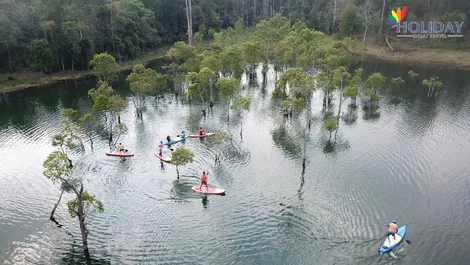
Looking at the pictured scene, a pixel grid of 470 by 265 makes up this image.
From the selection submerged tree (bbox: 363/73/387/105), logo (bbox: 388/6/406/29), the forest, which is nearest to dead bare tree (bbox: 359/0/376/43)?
the forest

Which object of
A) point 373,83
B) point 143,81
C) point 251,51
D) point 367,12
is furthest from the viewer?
point 367,12

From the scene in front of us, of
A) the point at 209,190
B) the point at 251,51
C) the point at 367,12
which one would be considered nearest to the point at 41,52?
the point at 251,51

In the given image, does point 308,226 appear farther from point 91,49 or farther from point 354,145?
point 91,49

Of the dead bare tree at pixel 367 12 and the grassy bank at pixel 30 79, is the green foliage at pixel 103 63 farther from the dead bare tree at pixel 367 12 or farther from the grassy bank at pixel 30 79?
the dead bare tree at pixel 367 12

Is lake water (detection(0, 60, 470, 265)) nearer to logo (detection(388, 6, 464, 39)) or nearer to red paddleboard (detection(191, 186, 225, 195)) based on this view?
red paddleboard (detection(191, 186, 225, 195))

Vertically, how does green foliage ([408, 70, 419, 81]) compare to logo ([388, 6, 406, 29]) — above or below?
below

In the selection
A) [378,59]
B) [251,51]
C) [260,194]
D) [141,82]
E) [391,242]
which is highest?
[251,51]

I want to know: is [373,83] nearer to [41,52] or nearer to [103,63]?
[103,63]
